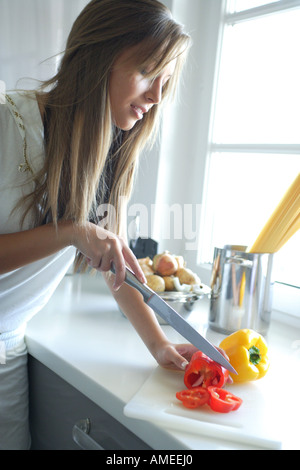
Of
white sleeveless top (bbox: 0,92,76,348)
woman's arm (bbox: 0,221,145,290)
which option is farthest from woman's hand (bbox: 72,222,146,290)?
white sleeveless top (bbox: 0,92,76,348)

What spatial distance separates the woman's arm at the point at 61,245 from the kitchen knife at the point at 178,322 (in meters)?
0.03

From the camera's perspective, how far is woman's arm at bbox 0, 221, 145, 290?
67cm

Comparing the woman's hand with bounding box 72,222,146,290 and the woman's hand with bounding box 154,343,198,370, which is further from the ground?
the woman's hand with bounding box 72,222,146,290

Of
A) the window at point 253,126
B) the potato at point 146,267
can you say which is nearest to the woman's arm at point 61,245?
the potato at point 146,267

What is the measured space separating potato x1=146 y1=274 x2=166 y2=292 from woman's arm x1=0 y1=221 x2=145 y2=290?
0.27 metres

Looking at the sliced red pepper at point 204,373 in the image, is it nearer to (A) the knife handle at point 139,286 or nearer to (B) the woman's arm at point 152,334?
(B) the woman's arm at point 152,334

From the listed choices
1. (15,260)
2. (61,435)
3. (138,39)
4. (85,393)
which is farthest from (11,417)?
(138,39)

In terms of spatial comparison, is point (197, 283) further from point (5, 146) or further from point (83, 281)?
point (5, 146)

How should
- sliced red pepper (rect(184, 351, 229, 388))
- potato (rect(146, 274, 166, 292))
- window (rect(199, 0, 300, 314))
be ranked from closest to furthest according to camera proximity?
sliced red pepper (rect(184, 351, 229, 388))
potato (rect(146, 274, 166, 292))
window (rect(199, 0, 300, 314))

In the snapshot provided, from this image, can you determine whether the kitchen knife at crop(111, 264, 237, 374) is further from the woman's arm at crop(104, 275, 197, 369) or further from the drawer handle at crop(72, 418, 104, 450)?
the drawer handle at crop(72, 418, 104, 450)

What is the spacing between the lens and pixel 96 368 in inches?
28.7

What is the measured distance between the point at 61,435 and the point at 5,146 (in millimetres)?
515

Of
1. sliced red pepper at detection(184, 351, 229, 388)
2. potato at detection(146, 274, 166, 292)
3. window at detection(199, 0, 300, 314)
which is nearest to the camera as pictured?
sliced red pepper at detection(184, 351, 229, 388)

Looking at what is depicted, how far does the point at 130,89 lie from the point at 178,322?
38 cm
